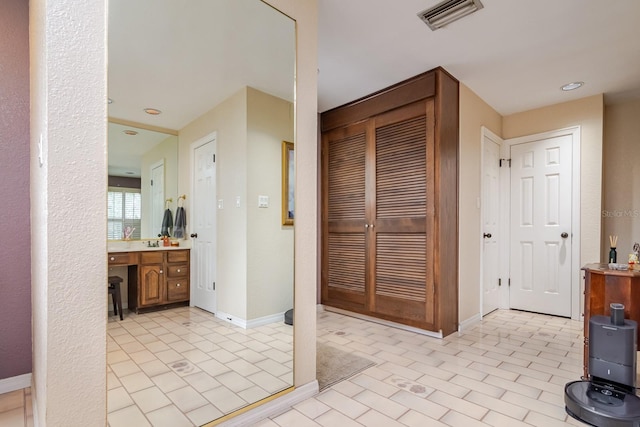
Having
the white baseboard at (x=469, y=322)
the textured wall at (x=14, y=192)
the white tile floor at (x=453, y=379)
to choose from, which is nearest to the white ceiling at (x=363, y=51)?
the textured wall at (x=14, y=192)

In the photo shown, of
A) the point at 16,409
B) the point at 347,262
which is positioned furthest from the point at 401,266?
the point at 16,409

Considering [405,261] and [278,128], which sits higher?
[278,128]

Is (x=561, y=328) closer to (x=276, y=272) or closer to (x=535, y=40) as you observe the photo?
(x=535, y=40)

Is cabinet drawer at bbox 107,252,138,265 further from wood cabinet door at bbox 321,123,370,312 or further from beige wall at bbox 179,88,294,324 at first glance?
wood cabinet door at bbox 321,123,370,312

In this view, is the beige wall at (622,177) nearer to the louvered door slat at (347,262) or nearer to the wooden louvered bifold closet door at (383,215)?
the wooden louvered bifold closet door at (383,215)

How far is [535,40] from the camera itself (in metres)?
2.40

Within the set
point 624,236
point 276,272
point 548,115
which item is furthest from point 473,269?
point 276,272

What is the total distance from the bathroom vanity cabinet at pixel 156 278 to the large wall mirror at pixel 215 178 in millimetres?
50

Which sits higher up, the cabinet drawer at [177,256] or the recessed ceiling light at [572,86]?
the recessed ceiling light at [572,86]

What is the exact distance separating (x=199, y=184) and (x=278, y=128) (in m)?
0.55

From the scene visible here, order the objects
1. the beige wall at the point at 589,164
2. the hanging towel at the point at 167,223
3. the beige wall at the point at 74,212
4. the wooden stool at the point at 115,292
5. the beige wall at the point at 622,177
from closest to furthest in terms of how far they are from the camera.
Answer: the beige wall at the point at 74,212 < the wooden stool at the point at 115,292 < the hanging towel at the point at 167,223 < the beige wall at the point at 589,164 < the beige wall at the point at 622,177

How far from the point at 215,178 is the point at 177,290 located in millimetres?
588

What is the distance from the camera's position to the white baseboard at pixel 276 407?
1568 mm

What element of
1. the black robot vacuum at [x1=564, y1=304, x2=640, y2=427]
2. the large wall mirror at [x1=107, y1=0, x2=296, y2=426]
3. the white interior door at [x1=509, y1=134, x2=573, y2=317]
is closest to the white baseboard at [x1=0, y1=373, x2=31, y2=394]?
the large wall mirror at [x1=107, y1=0, x2=296, y2=426]
